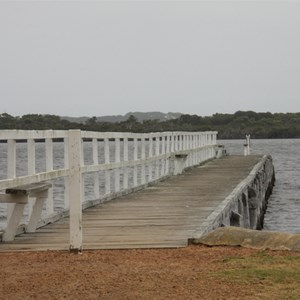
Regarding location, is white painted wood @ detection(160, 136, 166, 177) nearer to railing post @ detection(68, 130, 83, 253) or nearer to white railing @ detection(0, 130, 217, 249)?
white railing @ detection(0, 130, 217, 249)

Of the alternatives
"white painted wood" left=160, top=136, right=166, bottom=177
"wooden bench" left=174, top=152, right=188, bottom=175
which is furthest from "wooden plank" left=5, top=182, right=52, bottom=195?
"wooden bench" left=174, top=152, right=188, bottom=175

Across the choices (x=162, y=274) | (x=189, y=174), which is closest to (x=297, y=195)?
(x=189, y=174)

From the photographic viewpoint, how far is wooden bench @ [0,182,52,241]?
8.34 metres

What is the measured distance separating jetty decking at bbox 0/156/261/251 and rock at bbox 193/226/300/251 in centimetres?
35

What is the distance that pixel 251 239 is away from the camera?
8297 mm

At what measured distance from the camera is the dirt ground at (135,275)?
6082mm

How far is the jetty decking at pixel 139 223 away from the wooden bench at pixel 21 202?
0.50 ft

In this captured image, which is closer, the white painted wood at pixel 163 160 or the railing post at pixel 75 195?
the railing post at pixel 75 195

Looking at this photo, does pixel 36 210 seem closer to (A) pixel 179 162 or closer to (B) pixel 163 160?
(B) pixel 163 160

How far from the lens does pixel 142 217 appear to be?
11312mm

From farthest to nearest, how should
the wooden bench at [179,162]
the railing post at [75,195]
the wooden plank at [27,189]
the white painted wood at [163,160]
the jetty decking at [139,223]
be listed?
the wooden bench at [179,162] → the white painted wood at [163,160] → the jetty decking at [139,223] → the wooden plank at [27,189] → the railing post at [75,195]

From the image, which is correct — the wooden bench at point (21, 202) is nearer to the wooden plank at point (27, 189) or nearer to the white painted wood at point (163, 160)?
the wooden plank at point (27, 189)

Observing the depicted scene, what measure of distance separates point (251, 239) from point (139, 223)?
2646 millimetres

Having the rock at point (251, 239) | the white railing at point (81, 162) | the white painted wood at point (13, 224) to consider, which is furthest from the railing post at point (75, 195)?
the rock at point (251, 239)
